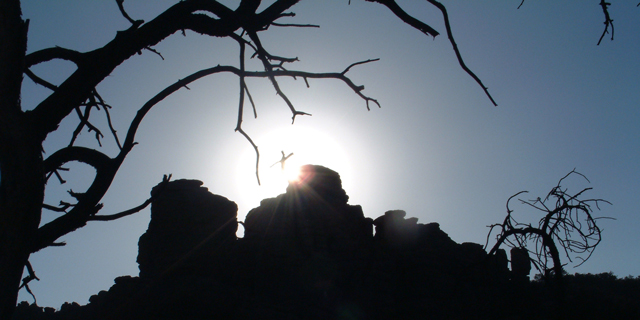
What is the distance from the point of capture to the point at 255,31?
3.03 metres

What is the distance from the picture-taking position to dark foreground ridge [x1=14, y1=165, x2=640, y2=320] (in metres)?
27.9

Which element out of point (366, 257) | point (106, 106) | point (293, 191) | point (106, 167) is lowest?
point (106, 167)

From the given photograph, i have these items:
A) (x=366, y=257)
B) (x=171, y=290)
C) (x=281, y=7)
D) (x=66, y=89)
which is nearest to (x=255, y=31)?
(x=281, y=7)

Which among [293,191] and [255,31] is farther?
[293,191]

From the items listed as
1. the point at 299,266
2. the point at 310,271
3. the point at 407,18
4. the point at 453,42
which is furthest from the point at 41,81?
the point at 299,266

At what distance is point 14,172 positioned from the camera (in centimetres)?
189

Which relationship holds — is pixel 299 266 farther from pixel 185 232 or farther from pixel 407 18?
pixel 407 18

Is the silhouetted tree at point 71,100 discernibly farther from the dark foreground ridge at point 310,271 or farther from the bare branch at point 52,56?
the dark foreground ridge at point 310,271

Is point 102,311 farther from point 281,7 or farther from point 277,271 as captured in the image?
point 281,7

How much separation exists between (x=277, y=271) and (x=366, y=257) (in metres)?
7.46

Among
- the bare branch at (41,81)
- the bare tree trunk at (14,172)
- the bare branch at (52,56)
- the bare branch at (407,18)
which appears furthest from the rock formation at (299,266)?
the bare tree trunk at (14,172)

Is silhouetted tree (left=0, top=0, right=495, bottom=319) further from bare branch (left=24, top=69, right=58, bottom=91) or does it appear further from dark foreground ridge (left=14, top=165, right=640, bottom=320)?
dark foreground ridge (left=14, top=165, right=640, bottom=320)

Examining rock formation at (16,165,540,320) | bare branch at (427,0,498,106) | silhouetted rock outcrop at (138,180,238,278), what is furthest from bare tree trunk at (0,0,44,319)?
silhouetted rock outcrop at (138,180,238,278)

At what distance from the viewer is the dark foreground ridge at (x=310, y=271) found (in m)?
27.9
